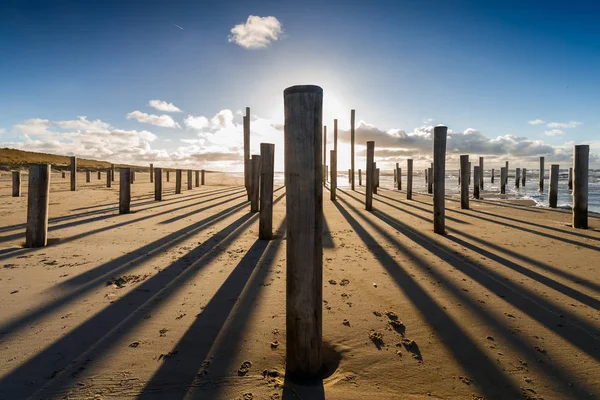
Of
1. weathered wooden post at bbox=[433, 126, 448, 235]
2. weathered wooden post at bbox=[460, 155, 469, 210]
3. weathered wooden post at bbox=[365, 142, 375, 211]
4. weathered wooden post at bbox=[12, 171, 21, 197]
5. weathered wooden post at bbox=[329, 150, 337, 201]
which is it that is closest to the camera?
weathered wooden post at bbox=[433, 126, 448, 235]

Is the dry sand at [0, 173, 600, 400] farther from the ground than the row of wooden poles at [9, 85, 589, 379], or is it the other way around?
the row of wooden poles at [9, 85, 589, 379]

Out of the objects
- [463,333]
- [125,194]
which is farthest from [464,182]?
[125,194]

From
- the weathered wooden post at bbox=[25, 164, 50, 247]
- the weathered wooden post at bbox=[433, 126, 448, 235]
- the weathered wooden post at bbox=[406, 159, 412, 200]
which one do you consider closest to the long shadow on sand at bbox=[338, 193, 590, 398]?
the weathered wooden post at bbox=[433, 126, 448, 235]

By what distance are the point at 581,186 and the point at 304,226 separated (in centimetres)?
851

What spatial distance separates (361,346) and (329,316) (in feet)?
1.59

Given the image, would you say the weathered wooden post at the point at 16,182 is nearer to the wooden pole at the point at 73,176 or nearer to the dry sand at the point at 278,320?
the wooden pole at the point at 73,176

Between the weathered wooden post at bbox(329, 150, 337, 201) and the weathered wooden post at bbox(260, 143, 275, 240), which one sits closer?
the weathered wooden post at bbox(260, 143, 275, 240)

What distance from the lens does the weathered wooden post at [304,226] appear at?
1825mm

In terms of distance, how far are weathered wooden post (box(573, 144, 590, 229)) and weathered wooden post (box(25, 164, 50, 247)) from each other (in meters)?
10.9

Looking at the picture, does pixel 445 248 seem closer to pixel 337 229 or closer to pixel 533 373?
pixel 337 229

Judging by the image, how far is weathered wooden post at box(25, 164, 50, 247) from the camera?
469cm

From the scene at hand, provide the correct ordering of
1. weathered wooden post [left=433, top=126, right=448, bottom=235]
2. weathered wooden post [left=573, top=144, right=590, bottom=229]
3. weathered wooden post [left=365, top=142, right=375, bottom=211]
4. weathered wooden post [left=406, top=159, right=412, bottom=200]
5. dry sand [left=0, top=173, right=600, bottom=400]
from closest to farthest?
dry sand [left=0, top=173, right=600, bottom=400], weathered wooden post [left=433, top=126, right=448, bottom=235], weathered wooden post [left=573, top=144, right=590, bottom=229], weathered wooden post [left=365, top=142, right=375, bottom=211], weathered wooden post [left=406, top=159, right=412, bottom=200]

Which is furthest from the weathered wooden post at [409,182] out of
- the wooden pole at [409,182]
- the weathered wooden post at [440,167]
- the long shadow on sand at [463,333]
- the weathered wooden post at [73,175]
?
the weathered wooden post at [73,175]

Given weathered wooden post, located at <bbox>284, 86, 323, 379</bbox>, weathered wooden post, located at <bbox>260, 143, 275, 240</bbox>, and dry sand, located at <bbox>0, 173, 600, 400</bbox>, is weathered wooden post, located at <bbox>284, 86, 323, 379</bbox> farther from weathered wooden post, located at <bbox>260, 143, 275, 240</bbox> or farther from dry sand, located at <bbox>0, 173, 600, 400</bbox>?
weathered wooden post, located at <bbox>260, 143, 275, 240</bbox>
